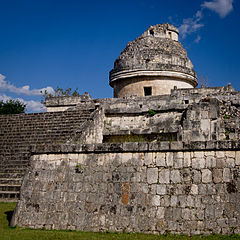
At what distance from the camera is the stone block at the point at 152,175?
6.28 metres

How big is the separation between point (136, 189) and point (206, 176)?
1446mm

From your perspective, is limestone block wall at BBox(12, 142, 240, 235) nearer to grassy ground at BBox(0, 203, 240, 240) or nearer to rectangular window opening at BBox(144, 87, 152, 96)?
grassy ground at BBox(0, 203, 240, 240)

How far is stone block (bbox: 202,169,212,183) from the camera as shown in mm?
5965

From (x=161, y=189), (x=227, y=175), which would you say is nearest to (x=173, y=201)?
(x=161, y=189)

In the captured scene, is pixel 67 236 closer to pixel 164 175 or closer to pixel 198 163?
pixel 164 175

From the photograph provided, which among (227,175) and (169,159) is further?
(169,159)

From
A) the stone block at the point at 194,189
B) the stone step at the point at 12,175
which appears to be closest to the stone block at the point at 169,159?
the stone block at the point at 194,189

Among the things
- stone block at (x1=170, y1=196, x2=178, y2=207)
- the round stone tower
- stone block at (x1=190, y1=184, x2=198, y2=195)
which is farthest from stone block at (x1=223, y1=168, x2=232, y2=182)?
the round stone tower

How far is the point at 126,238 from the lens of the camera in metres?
5.68

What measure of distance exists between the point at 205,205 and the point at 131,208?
1.47 meters

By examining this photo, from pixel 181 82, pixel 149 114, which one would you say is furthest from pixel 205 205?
pixel 181 82

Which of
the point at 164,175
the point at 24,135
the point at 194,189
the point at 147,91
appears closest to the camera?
the point at 194,189

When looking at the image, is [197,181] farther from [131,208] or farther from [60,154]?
[60,154]

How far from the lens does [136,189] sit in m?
6.33
